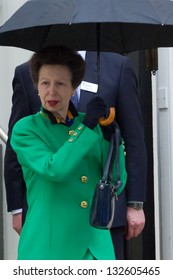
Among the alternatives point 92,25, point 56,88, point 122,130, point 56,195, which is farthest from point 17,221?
point 92,25

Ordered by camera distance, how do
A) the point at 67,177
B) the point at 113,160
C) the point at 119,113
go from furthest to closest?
the point at 119,113
the point at 113,160
the point at 67,177

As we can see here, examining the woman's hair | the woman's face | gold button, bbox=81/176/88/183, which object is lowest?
gold button, bbox=81/176/88/183

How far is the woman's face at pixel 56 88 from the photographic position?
2.48 m

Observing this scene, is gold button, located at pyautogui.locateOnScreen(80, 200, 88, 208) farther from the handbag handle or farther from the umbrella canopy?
the umbrella canopy

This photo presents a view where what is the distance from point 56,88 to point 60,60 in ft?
0.44

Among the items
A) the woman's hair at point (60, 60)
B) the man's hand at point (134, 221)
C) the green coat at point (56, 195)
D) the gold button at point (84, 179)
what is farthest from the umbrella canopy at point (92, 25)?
the man's hand at point (134, 221)

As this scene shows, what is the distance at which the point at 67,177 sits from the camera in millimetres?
2416

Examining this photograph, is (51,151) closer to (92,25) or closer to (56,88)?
Answer: (56,88)

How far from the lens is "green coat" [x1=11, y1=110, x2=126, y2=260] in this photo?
8.06 ft

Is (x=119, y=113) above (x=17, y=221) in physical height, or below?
above

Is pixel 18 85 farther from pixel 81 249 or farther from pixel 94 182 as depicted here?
pixel 81 249

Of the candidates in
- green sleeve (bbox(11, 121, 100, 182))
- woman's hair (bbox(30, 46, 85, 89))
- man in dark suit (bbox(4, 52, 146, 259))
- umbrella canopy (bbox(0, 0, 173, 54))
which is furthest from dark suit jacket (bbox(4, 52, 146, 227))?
green sleeve (bbox(11, 121, 100, 182))

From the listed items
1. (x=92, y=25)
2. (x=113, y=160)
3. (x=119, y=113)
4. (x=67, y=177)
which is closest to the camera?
(x=67, y=177)

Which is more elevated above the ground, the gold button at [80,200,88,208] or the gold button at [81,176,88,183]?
the gold button at [81,176,88,183]
